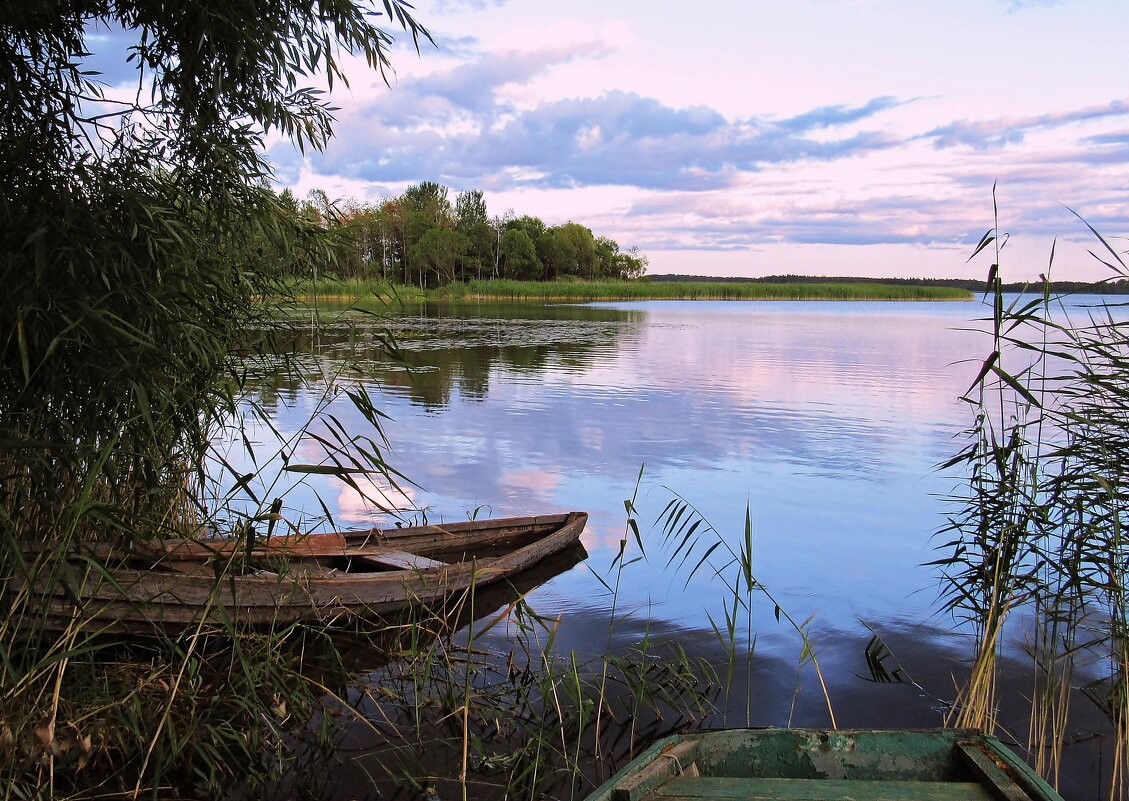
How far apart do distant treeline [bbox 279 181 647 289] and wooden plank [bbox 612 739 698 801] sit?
4531 cm

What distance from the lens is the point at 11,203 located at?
143 inches

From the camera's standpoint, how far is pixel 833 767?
3010mm

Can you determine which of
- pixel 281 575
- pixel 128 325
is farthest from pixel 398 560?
pixel 128 325

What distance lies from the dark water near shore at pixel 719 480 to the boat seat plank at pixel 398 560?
580 millimetres

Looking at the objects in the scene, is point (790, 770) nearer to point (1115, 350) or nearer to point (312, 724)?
point (312, 724)

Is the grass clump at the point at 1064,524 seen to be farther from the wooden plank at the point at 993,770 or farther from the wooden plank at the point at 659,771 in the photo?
the wooden plank at the point at 659,771

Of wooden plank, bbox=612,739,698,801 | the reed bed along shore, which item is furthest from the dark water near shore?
the reed bed along shore

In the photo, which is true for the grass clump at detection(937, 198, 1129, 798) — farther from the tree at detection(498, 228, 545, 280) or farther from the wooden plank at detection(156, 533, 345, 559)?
the tree at detection(498, 228, 545, 280)

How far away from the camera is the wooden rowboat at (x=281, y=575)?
149 inches

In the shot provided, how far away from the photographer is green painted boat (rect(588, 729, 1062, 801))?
2.69 metres

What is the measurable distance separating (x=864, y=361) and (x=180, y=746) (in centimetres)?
2172

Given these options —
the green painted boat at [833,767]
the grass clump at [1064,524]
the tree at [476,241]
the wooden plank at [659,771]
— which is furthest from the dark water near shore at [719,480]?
the tree at [476,241]

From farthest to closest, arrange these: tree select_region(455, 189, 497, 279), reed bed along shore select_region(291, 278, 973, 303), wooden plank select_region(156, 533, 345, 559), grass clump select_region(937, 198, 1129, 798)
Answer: tree select_region(455, 189, 497, 279), reed bed along shore select_region(291, 278, 973, 303), wooden plank select_region(156, 533, 345, 559), grass clump select_region(937, 198, 1129, 798)

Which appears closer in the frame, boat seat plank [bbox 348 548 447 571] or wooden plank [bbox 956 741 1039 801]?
wooden plank [bbox 956 741 1039 801]
